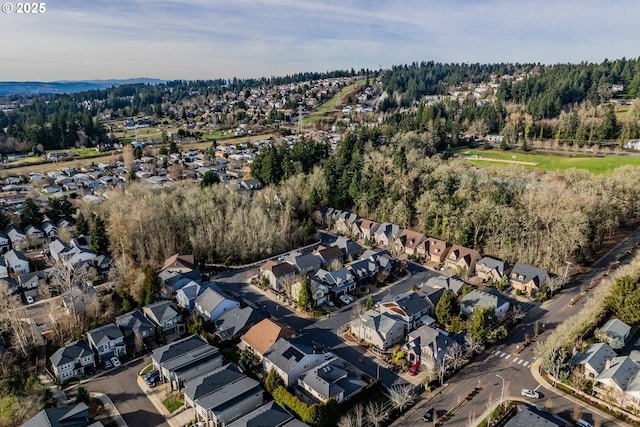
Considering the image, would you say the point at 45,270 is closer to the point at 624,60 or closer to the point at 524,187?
the point at 524,187

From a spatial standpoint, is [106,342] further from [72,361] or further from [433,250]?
[433,250]

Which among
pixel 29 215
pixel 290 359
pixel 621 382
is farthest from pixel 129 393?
pixel 29 215

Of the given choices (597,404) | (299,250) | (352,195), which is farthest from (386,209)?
(597,404)

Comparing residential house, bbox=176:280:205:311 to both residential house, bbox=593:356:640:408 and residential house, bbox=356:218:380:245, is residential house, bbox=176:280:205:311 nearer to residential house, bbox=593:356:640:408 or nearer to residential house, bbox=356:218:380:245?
residential house, bbox=356:218:380:245

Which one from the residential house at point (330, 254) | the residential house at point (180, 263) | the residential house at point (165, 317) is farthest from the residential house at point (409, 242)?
the residential house at point (165, 317)

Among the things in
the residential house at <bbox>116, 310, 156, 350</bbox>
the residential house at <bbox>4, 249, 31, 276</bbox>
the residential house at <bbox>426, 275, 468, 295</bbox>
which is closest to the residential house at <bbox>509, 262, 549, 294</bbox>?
the residential house at <bbox>426, 275, 468, 295</bbox>
